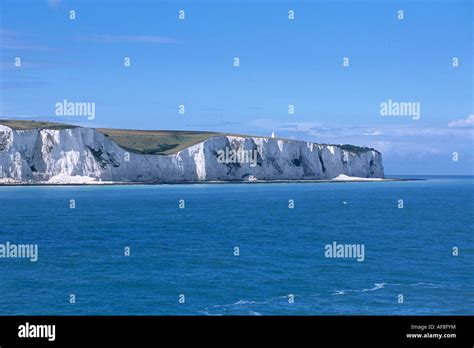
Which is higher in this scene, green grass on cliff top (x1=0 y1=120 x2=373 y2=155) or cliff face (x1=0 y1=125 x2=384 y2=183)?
green grass on cliff top (x1=0 y1=120 x2=373 y2=155)

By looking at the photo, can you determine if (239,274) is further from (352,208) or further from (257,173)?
(257,173)
